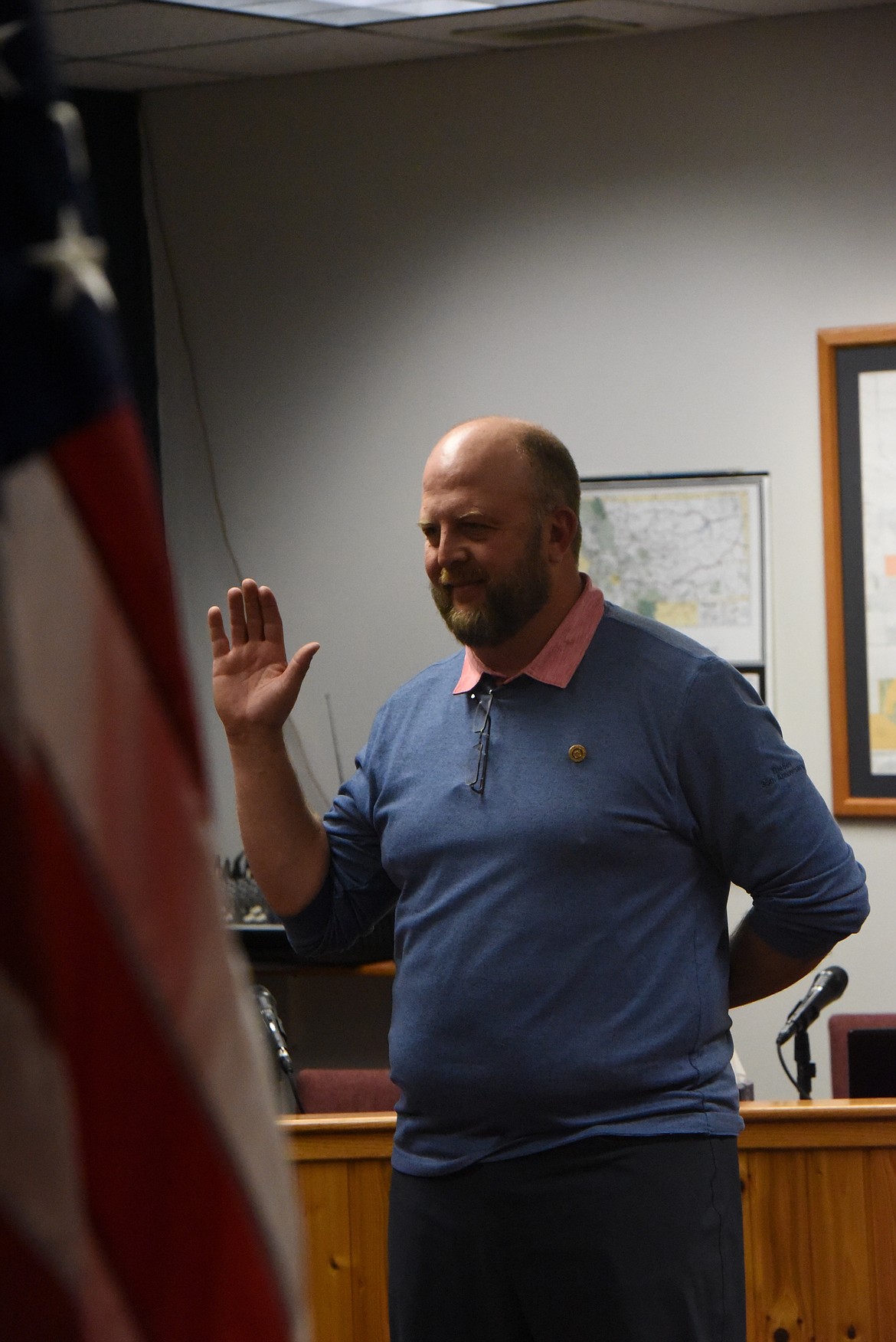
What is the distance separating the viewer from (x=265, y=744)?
78.0 inches

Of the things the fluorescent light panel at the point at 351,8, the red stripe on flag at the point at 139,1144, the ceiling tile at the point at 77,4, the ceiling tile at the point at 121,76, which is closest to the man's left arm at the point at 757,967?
the red stripe on flag at the point at 139,1144

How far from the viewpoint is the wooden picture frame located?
4.04 metres

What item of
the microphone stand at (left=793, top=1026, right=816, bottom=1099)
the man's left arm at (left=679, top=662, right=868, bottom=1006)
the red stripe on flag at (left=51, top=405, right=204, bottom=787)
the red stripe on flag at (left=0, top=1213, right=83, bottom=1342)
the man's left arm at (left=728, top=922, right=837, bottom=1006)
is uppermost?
the red stripe on flag at (left=51, top=405, right=204, bottom=787)

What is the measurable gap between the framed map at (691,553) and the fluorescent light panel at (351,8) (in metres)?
1.35

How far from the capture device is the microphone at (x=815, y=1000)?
9.69 ft

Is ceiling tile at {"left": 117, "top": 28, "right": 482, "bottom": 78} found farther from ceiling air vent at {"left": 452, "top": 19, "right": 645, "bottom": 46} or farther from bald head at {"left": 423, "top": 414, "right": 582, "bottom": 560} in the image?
bald head at {"left": 423, "top": 414, "right": 582, "bottom": 560}

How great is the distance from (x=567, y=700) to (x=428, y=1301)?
0.79 meters

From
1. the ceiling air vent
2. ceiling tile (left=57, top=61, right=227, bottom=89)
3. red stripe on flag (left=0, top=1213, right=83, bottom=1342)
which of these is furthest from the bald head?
ceiling tile (left=57, top=61, right=227, bottom=89)

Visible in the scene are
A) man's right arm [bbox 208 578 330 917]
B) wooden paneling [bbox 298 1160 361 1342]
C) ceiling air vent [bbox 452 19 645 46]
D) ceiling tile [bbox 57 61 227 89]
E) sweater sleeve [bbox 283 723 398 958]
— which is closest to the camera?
man's right arm [bbox 208 578 330 917]

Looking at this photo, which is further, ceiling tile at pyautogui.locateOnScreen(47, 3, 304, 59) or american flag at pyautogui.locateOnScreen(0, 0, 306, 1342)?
ceiling tile at pyautogui.locateOnScreen(47, 3, 304, 59)

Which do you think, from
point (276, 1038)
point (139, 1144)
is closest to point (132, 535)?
point (139, 1144)

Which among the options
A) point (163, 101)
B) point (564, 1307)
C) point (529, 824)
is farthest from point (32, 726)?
point (163, 101)

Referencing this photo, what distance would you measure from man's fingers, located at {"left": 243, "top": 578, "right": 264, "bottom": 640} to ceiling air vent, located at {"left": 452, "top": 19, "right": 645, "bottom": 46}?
2609 mm

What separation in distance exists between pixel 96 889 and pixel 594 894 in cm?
130
